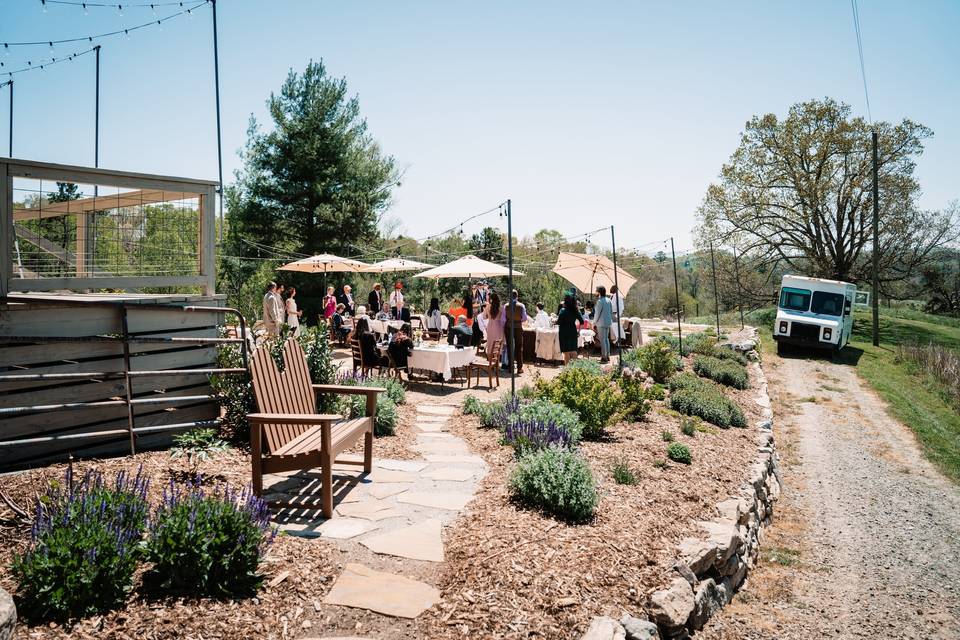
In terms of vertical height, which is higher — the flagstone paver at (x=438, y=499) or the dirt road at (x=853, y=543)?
the flagstone paver at (x=438, y=499)

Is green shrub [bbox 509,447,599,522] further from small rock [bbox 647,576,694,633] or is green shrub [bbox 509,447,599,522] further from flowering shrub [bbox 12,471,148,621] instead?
flowering shrub [bbox 12,471,148,621]

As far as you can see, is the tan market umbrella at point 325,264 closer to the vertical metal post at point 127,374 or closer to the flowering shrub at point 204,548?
the vertical metal post at point 127,374

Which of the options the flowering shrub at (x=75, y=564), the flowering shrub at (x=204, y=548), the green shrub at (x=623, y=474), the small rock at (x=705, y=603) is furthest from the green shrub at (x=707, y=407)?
the flowering shrub at (x=75, y=564)

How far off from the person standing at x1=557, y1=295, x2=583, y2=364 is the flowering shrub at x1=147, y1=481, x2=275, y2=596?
363 inches

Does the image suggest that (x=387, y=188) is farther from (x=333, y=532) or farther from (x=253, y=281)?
(x=333, y=532)

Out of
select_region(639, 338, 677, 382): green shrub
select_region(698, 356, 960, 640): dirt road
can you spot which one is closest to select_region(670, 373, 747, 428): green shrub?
select_region(639, 338, 677, 382): green shrub

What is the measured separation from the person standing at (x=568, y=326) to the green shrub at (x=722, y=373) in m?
2.93

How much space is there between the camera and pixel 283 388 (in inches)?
185

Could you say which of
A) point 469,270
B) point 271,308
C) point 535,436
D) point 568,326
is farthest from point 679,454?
point 271,308

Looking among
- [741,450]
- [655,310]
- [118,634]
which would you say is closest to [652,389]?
[741,450]

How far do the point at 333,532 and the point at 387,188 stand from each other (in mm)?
20878

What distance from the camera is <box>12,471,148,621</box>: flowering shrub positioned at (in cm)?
246

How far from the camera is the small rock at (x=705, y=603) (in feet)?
12.2

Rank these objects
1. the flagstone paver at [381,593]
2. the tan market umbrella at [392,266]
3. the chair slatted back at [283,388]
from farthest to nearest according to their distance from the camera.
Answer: the tan market umbrella at [392,266], the chair slatted back at [283,388], the flagstone paver at [381,593]
